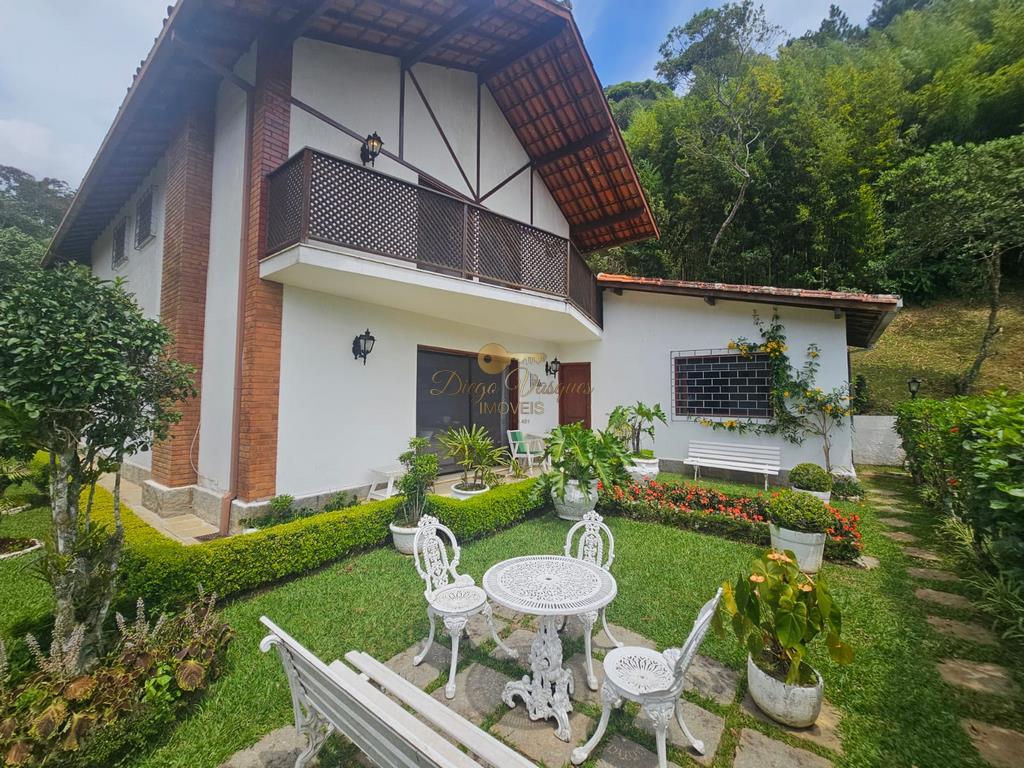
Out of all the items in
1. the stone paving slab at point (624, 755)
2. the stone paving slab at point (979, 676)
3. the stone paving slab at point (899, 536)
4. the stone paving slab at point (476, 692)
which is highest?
the stone paving slab at point (899, 536)

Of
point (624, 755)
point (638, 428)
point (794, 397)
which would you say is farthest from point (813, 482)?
point (624, 755)

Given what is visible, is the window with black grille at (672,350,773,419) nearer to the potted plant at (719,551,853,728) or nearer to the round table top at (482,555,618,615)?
the potted plant at (719,551,853,728)

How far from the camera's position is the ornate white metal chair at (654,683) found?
6.79 ft

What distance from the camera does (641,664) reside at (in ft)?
8.02

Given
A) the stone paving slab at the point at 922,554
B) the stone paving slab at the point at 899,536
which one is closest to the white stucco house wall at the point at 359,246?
the stone paving slab at the point at 899,536

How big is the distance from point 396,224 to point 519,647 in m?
5.23

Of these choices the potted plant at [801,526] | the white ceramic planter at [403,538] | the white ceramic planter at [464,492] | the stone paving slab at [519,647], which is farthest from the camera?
the white ceramic planter at [464,492]

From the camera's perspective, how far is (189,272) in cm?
633

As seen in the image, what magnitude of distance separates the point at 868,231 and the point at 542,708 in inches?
789

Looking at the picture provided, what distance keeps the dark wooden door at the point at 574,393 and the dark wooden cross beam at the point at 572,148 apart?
16.8 feet

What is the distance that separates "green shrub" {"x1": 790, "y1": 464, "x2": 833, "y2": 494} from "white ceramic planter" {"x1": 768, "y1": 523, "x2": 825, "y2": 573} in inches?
91.5

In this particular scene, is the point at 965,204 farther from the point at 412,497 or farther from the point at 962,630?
the point at 412,497

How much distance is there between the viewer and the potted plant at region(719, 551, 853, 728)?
2.31 meters

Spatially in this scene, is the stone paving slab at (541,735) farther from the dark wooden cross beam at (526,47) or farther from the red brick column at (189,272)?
the dark wooden cross beam at (526,47)
